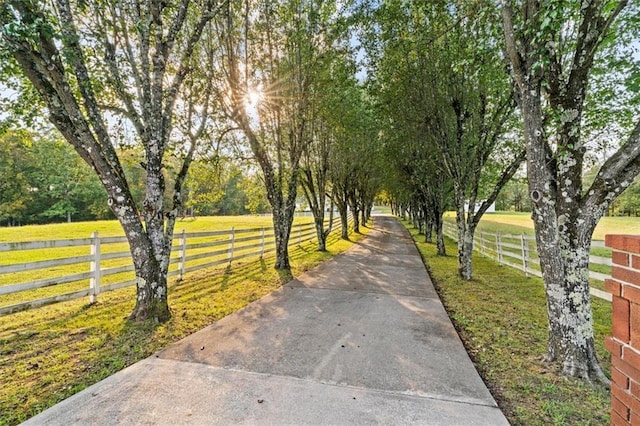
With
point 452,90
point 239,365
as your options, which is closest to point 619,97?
point 452,90

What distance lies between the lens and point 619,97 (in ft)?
18.3

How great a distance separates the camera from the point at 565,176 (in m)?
3.21

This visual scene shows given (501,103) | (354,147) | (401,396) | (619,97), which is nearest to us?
(401,396)

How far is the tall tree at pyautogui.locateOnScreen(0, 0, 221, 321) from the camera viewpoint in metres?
3.90

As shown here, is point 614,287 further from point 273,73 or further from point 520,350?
point 273,73

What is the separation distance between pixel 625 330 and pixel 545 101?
126 inches

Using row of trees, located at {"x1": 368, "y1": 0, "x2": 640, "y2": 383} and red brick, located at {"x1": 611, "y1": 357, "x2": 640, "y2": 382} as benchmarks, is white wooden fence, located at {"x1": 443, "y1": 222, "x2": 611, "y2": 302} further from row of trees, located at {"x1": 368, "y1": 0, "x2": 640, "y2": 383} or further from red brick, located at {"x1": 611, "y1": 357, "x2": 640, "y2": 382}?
red brick, located at {"x1": 611, "y1": 357, "x2": 640, "y2": 382}

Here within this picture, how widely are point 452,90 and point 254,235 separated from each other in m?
7.21

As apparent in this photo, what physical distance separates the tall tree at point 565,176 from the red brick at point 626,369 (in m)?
1.60

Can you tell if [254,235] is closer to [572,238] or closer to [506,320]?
[506,320]

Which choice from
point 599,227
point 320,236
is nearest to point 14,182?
point 320,236

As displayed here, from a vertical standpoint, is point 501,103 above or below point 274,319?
above

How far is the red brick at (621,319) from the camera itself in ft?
5.65

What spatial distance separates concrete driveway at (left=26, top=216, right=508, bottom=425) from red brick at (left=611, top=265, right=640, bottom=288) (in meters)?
1.39
